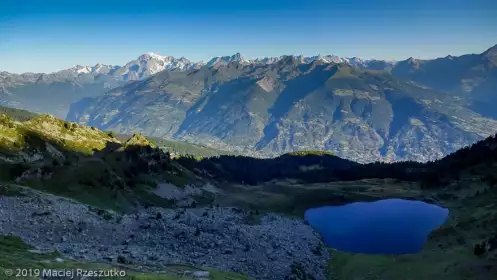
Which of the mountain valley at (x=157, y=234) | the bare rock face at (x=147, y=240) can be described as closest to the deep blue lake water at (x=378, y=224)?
the mountain valley at (x=157, y=234)

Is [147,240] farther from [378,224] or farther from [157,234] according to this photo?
[378,224]

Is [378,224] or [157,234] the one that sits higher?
[157,234]

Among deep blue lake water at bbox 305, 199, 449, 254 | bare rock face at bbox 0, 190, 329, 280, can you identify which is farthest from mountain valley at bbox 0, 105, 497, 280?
deep blue lake water at bbox 305, 199, 449, 254

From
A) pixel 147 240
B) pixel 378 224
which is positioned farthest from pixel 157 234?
pixel 378 224

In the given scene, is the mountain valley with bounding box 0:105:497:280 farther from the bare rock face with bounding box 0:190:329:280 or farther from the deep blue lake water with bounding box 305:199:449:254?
the deep blue lake water with bounding box 305:199:449:254

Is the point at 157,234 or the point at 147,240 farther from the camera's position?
the point at 157,234

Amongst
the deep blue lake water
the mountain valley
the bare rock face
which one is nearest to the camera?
the mountain valley

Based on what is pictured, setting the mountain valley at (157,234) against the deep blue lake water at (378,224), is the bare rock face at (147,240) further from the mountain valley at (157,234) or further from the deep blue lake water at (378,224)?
the deep blue lake water at (378,224)

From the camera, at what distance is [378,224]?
127 m

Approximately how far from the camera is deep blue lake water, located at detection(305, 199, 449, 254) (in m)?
99.9

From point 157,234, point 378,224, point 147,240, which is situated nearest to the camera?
point 147,240

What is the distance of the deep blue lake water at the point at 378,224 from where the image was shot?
99.9 m

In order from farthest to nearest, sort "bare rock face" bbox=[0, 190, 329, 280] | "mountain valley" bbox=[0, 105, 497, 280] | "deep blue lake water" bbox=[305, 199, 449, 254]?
"deep blue lake water" bbox=[305, 199, 449, 254] → "bare rock face" bbox=[0, 190, 329, 280] → "mountain valley" bbox=[0, 105, 497, 280]

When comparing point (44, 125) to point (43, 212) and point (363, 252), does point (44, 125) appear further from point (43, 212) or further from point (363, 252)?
point (363, 252)
